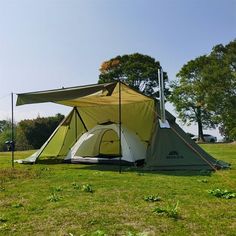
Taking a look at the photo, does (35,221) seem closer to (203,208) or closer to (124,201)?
A: (124,201)

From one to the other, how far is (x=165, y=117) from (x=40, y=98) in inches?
132

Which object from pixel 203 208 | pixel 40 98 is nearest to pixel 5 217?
pixel 203 208

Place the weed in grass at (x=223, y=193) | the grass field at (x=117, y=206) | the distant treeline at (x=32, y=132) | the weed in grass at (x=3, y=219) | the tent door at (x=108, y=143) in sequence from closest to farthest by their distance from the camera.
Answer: the grass field at (x=117, y=206)
the weed in grass at (x=3, y=219)
the weed in grass at (x=223, y=193)
the tent door at (x=108, y=143)
the distant treeline at (x=32, y=132)

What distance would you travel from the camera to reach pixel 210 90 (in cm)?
2991

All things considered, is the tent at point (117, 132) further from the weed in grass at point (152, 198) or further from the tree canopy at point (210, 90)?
the tree canopy at point (210, 90)

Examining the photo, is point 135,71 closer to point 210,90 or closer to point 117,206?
point 210,90

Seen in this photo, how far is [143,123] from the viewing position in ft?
39.6

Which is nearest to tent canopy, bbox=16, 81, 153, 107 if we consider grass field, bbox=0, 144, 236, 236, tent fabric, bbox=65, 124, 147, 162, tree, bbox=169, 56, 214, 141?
tent fabric, bbox=65, 124, 147, 162

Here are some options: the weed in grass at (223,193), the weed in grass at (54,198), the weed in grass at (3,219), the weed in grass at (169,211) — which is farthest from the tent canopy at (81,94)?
the weed in grass at (3,219)

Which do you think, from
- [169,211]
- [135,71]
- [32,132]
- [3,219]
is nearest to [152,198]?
[169,211]

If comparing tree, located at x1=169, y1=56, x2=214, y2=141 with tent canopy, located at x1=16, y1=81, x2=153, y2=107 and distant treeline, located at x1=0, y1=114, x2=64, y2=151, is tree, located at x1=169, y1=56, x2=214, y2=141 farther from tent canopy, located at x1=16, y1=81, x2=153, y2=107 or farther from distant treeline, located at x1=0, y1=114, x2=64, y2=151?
tent canopy, located at x1=16, y1=81, x2=153, y2=107

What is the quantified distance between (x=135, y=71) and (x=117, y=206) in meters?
34.3

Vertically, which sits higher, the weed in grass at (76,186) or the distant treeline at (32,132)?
the distant treeline at (32,132)

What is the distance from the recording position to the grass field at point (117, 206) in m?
4.04
